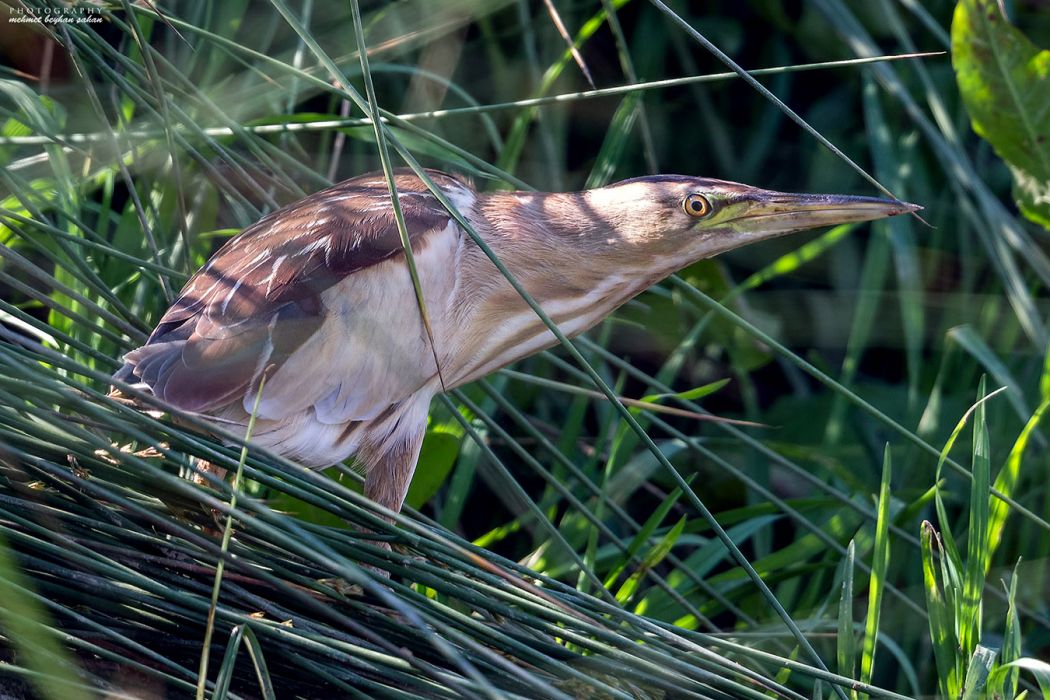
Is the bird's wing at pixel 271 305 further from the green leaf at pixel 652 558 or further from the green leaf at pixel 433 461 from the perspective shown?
the green leaf at pixel 652 558

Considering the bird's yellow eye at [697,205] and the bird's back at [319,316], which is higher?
the bird's yellow eye at [697,205]

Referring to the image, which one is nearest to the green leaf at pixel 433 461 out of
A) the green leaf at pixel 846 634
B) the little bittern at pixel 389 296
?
the little bittern at pixel 389 296

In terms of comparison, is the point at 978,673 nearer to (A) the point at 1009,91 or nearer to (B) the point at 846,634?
(B) the point at 846,634

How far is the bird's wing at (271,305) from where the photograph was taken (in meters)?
1.15

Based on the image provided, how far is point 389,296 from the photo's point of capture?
1264 millimetres

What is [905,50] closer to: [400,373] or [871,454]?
[871,454]

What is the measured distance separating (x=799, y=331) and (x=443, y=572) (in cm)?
116

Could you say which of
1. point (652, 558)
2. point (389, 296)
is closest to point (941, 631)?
point (652, 558)

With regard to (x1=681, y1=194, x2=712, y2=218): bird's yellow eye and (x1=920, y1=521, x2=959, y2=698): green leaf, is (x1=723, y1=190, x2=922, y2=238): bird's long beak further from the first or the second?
(x1=920, y1=521, x2=959, y2=698): green leaf

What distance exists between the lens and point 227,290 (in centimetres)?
121

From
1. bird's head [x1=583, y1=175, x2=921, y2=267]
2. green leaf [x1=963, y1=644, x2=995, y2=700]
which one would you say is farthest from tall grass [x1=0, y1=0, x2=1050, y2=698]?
bird's head [x1=583, y1=175, x2=921, y2=267]

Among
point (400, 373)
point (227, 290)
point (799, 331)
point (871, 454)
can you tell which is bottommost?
point (871, 454)

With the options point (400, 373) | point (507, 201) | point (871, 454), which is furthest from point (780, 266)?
point (400, 373)

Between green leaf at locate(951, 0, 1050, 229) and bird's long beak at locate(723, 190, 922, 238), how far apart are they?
0.50m
